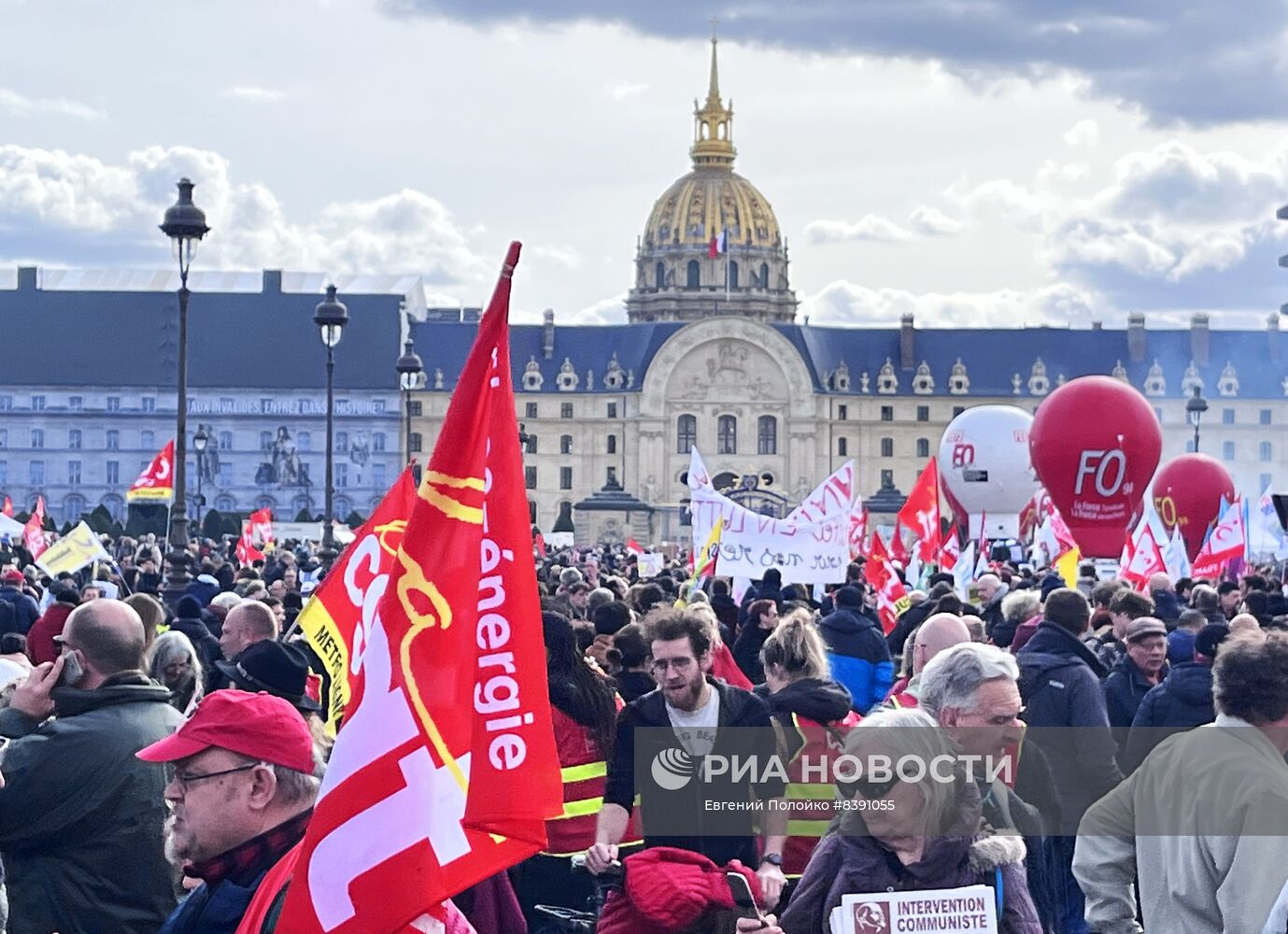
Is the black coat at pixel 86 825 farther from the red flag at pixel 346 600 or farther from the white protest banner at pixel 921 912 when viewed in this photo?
the red flag at pixel 346 600

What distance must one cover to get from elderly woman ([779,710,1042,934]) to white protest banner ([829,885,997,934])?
23 mm

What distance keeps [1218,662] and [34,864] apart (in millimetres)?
3040

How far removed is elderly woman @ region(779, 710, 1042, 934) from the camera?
422cm

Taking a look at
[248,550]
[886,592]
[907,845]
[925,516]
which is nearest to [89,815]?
[907,845]

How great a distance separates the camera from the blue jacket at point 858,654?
9.67 metres

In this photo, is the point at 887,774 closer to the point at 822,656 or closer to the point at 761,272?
the point at 822,656

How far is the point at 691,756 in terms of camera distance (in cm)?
584

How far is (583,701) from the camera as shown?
6.22 metres

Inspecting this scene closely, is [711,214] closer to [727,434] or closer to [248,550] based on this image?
[727,434]

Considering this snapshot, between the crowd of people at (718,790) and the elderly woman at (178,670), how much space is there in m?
0.01

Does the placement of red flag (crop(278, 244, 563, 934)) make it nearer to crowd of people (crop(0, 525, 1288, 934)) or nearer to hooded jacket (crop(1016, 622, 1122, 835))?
crowd of people (crop(0, 525, 1288, 934))

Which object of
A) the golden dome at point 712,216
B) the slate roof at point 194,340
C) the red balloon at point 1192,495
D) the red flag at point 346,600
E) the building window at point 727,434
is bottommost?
the red flag at point 346,600

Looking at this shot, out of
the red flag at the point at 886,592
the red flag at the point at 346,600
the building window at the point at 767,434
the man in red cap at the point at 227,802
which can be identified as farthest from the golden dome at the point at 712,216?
the man in red cap at the point at 227,802

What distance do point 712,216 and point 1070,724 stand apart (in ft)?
355
